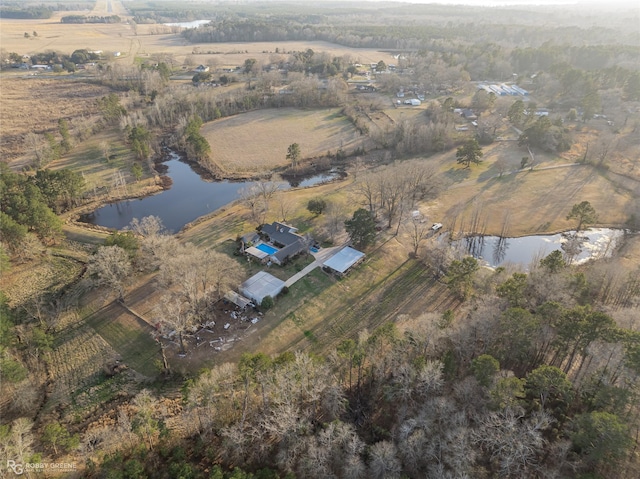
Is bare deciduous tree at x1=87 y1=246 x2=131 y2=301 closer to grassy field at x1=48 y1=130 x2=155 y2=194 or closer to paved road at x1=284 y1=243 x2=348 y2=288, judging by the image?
paved road at x1=284 y1=243 x2=348 y2=288

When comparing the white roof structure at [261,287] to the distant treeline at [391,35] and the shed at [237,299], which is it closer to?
the shed at [237,299]

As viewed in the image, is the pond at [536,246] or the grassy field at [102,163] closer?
the pond at [536,246]

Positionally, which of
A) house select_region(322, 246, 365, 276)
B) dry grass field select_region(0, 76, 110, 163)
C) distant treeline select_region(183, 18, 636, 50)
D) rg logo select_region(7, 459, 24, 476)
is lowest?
house select_region(322, 246, 365, 276)

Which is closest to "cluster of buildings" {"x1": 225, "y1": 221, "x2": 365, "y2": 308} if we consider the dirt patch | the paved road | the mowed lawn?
the paved road

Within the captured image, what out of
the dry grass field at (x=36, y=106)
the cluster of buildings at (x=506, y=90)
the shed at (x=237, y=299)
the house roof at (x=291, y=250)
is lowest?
the shed at (x=237, y=299)

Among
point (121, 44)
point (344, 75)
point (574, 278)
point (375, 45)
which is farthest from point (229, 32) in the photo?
point (574, 278)

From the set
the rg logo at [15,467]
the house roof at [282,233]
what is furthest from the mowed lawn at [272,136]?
the rg logo at [15,467]

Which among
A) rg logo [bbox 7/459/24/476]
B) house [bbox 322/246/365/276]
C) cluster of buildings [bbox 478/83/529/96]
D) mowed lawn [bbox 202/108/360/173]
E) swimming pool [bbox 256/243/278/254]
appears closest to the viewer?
rg logo [bbox 7/459/24/476]

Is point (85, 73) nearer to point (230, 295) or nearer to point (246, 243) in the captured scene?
Result: point (246, 243)
